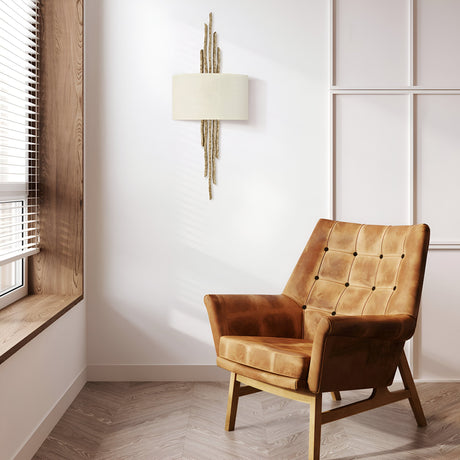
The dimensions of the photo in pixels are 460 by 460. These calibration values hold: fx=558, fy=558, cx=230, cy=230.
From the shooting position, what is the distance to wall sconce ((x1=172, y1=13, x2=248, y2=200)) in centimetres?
294

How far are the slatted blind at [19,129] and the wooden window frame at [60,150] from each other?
0.16ft

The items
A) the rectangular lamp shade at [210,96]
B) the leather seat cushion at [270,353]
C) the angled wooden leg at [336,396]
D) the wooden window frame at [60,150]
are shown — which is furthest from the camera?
the rectangular lamp shade at [210,96]

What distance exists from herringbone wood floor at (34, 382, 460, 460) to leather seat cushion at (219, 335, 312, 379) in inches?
13.8

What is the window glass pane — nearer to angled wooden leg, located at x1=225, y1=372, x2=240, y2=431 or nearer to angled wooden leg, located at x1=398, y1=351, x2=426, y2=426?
angled wooden leg, located at x1=225, y1=372, x2=240, y2=431

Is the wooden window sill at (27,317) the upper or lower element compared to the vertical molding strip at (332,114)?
lower

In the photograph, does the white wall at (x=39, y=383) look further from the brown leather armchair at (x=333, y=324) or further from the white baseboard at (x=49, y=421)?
the brown leather armchair at (x=333, y=324)

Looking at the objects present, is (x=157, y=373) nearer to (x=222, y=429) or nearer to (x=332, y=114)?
(x=222, y=429)

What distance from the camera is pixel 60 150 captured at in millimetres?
2832

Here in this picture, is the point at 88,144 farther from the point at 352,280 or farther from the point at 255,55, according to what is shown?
the point at 352,280

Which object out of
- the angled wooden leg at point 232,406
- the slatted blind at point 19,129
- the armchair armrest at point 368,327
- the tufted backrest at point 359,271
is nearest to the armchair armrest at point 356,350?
the armchair armrest at point 368,327

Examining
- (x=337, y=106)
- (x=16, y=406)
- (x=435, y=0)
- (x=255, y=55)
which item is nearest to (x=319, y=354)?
(x=16, y=406)

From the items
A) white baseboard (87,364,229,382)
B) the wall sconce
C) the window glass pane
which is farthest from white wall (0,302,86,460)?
the wall sconce

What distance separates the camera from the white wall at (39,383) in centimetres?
189

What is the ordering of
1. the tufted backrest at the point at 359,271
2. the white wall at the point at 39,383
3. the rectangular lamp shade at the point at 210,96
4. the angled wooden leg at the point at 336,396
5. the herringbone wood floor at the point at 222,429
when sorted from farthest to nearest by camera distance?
the rectangular lamp shade at the point at 210,96 < the angled wooden leg at the point at 336,396 < the tufted backrest at the point at 359,271 < the herringbone wood floor at the point at 222,429 < the white wall at the point at 39,383
